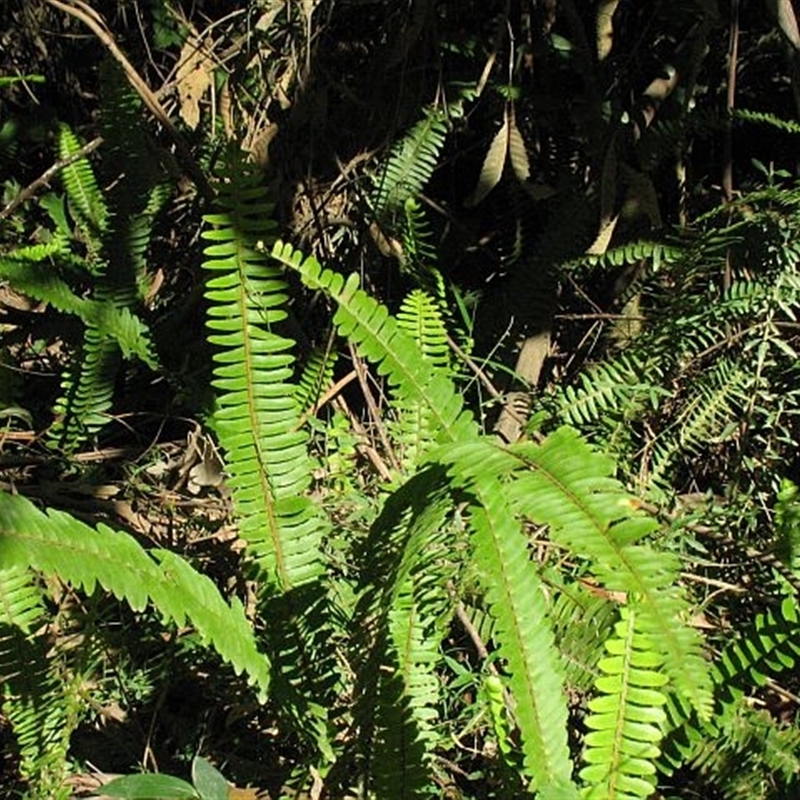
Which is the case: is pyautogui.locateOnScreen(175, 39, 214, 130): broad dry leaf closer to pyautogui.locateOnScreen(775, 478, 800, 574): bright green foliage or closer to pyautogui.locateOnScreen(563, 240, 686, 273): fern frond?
pyautogui.locateOnScreen(563, 240, 686, 273): fern frond

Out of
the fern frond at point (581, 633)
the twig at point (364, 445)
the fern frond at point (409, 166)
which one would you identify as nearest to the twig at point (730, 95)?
the fern frond at point (409, 166)

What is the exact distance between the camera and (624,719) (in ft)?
4.26

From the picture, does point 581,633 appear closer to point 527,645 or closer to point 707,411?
point 527,645

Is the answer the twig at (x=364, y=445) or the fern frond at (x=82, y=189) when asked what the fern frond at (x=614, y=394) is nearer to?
the twig at (x=364, y=445)

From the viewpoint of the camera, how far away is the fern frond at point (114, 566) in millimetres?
1274

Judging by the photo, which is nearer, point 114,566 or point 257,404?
point 114,566

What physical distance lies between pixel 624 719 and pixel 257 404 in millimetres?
711

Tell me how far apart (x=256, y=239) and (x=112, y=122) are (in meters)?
1.04

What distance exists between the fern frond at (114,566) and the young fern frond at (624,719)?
0.52m

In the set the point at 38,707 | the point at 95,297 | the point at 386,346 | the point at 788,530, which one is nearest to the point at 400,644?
the point at 386,346

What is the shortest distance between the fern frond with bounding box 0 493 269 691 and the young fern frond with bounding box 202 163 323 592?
0.17 metres

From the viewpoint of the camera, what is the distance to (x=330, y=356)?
2371 mm

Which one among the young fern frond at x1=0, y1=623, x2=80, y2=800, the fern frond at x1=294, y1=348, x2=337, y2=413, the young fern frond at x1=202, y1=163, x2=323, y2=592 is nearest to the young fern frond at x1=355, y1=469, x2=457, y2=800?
the young fern frond at x1=202, y1=163, x2=323, y2=592

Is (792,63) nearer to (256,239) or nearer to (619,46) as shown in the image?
(619,46)
